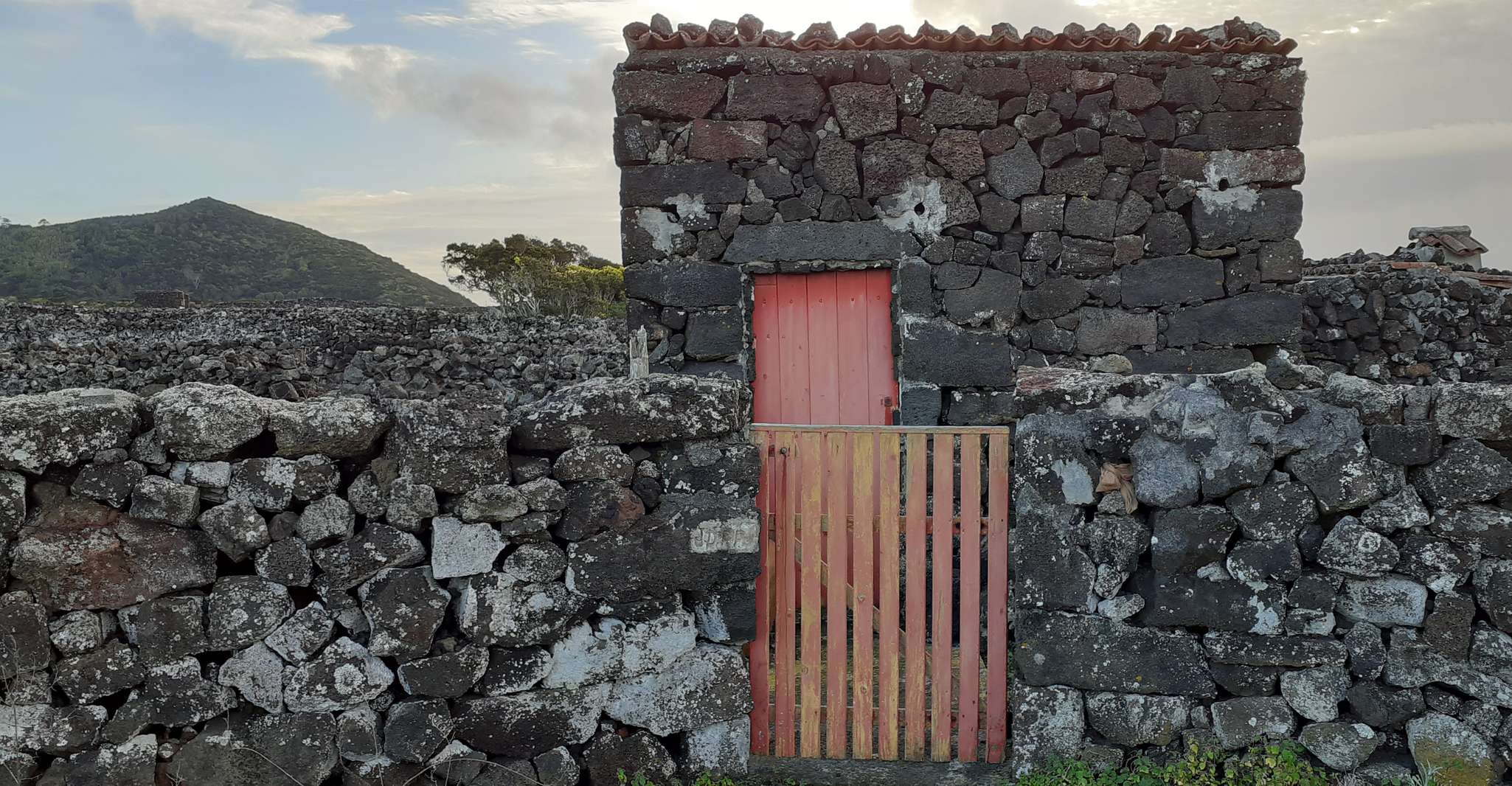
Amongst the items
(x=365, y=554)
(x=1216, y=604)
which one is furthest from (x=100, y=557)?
(x=1216, y=604)

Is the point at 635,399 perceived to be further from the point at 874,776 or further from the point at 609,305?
the point at 609,305

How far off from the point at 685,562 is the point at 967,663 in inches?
50.1

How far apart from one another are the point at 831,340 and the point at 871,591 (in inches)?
146

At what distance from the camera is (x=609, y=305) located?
68.8 feet

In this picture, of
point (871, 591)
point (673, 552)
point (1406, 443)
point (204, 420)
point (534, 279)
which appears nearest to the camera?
point (204, 420)

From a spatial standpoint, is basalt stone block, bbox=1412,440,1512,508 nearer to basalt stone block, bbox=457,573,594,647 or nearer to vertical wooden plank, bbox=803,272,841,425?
basalt stone block, bbox=457,573,594,647

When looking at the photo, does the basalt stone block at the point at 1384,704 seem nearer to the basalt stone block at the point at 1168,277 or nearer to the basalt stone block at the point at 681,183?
the basalt stone block at the point at 1168,277

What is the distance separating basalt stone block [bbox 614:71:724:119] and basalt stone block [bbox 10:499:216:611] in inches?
189

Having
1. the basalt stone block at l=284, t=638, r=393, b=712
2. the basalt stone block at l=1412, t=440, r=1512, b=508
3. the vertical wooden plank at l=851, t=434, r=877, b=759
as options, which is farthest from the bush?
the basalt stone block at l=284, t=638, r=393, b=712

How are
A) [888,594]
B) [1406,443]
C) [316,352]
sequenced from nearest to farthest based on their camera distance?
1. [1406,443]
2. [888,594]
3. [316,352]

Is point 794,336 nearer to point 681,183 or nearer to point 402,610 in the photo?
point 681,183

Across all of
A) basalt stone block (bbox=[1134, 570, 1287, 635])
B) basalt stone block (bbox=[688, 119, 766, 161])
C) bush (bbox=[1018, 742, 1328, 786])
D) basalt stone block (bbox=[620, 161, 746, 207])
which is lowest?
bush (bbox=[1018, 742, 1328, 786])

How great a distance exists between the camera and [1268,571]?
11.6 feet

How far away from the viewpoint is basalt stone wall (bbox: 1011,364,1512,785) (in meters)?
3.47
